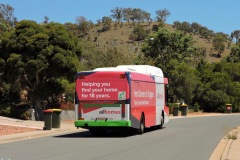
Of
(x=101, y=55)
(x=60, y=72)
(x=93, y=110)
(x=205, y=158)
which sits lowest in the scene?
(x=205, y=158)

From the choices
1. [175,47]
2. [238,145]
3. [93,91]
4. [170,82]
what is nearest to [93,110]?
[93,91]

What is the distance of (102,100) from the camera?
2148cm

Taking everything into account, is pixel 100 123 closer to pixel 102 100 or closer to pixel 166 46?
pixel 102 100

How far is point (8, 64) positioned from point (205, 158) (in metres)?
21.8

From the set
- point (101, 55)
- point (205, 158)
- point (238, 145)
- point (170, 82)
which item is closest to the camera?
point (205, 158)

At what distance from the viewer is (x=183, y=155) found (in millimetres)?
14484

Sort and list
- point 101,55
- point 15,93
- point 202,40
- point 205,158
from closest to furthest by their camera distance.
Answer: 1. point 205,158
2. point 15,93
3. point 101,55
4. point 202,40

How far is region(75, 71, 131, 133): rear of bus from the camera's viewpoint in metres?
21.2

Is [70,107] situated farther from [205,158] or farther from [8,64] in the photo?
[205,158]

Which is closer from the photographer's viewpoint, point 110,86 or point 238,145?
point 238,145

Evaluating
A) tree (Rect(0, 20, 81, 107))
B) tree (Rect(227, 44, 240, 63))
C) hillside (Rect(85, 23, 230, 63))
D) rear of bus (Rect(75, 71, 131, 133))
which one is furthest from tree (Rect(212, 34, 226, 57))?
rear of bus (Rect(75, 71, 131, 133))

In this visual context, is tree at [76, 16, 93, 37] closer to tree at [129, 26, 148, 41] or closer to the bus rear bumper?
tree at [129, 26, 148, 41]

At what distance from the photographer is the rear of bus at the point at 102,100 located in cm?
2122

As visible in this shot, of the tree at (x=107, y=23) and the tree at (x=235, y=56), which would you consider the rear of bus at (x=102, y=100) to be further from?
the tree at (x=107, y=23)
